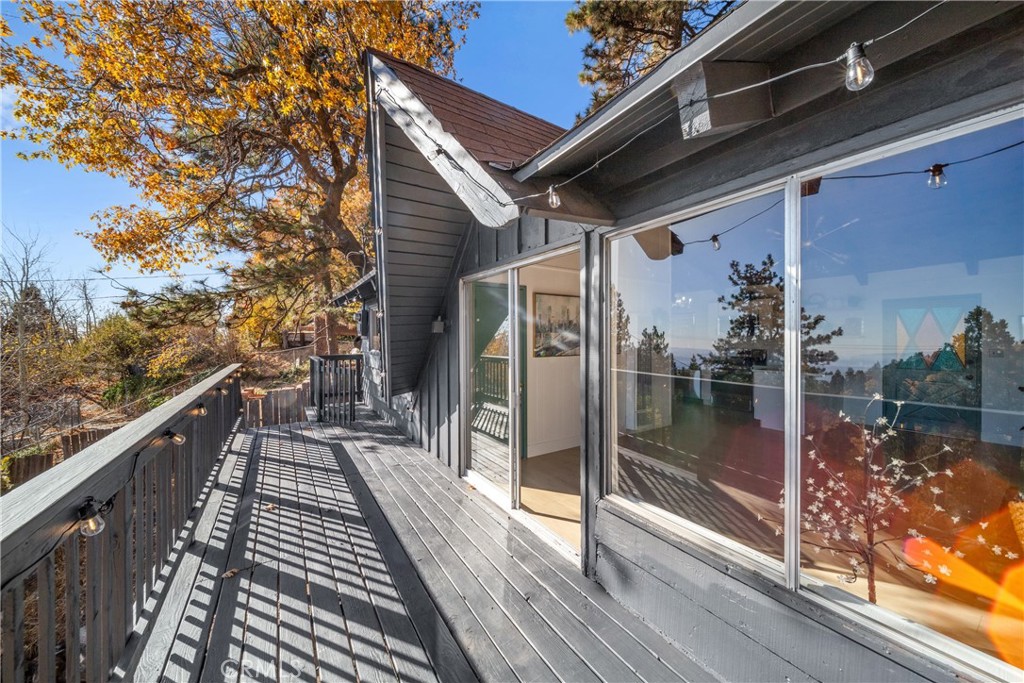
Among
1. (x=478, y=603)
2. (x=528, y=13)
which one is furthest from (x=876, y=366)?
(x=528, y=13)

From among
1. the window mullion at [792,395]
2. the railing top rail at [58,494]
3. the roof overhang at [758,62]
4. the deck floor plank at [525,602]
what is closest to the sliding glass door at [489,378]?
the deck floor plank at [525,602]

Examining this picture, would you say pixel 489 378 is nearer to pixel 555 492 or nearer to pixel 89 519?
pixel 555 492

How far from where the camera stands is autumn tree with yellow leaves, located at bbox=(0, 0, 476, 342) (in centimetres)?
598

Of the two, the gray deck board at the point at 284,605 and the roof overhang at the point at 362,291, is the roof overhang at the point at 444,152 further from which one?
the roof overhang at the point at 362,291

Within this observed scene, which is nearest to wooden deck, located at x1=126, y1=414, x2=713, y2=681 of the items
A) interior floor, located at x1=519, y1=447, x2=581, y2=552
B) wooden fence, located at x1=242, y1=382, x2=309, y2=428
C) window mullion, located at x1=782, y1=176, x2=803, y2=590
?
interior floor, located at x1=519, y1=447, x2=581, y2=552

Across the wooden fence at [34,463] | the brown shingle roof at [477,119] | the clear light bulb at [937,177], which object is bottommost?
the wooden fence at [34,463]

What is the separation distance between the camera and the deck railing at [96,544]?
1098 mm

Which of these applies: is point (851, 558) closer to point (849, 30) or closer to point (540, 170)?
point (849, 30)

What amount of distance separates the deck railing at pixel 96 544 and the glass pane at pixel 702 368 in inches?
95.5

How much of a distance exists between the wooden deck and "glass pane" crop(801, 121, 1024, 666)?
3.16 ft

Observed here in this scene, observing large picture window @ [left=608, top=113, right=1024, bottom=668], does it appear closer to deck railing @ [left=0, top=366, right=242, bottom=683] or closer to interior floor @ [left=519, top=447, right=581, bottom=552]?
interior floor @ [left=519, top=447, right=581, bottom=552]

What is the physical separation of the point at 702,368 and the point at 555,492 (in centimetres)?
189

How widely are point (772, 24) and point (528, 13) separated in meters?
5.81

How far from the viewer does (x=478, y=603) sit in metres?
2.27
